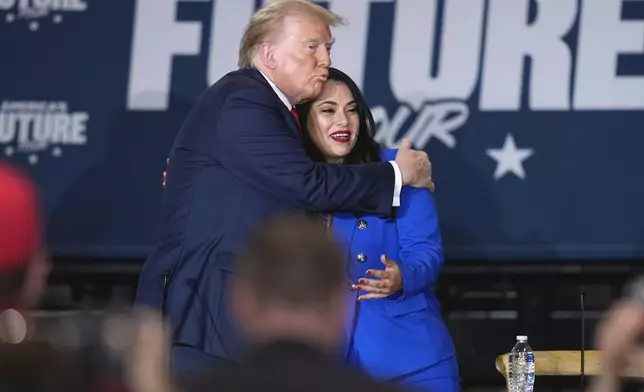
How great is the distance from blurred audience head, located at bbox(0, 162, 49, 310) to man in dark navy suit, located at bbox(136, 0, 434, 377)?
1629 mm

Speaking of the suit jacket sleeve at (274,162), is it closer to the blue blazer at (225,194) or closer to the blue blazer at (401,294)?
the blue blazer at (225,194)

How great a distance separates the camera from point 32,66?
575 cm

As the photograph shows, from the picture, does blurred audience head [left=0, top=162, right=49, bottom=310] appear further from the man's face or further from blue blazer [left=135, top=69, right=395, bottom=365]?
the man's face

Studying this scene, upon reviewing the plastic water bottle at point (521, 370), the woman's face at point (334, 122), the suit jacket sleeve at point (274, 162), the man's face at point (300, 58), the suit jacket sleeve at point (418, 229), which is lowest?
the plastic water bottle at point (521, 370)

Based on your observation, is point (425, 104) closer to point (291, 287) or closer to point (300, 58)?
point (300, 58)

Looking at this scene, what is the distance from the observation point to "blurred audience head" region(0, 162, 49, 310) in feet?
5.90

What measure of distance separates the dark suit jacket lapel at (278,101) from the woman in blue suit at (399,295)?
1.03 ft

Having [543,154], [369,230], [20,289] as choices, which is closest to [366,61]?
[543,154]

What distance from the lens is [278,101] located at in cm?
371

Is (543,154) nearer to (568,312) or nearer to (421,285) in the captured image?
(568,312)

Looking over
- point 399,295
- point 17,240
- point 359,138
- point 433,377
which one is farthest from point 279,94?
point 17,240

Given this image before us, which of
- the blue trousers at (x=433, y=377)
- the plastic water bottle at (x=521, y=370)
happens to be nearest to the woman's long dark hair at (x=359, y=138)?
the blue trousers at (x=433, y=377)

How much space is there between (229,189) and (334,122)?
1.81ft

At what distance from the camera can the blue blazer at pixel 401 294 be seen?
3.80m
